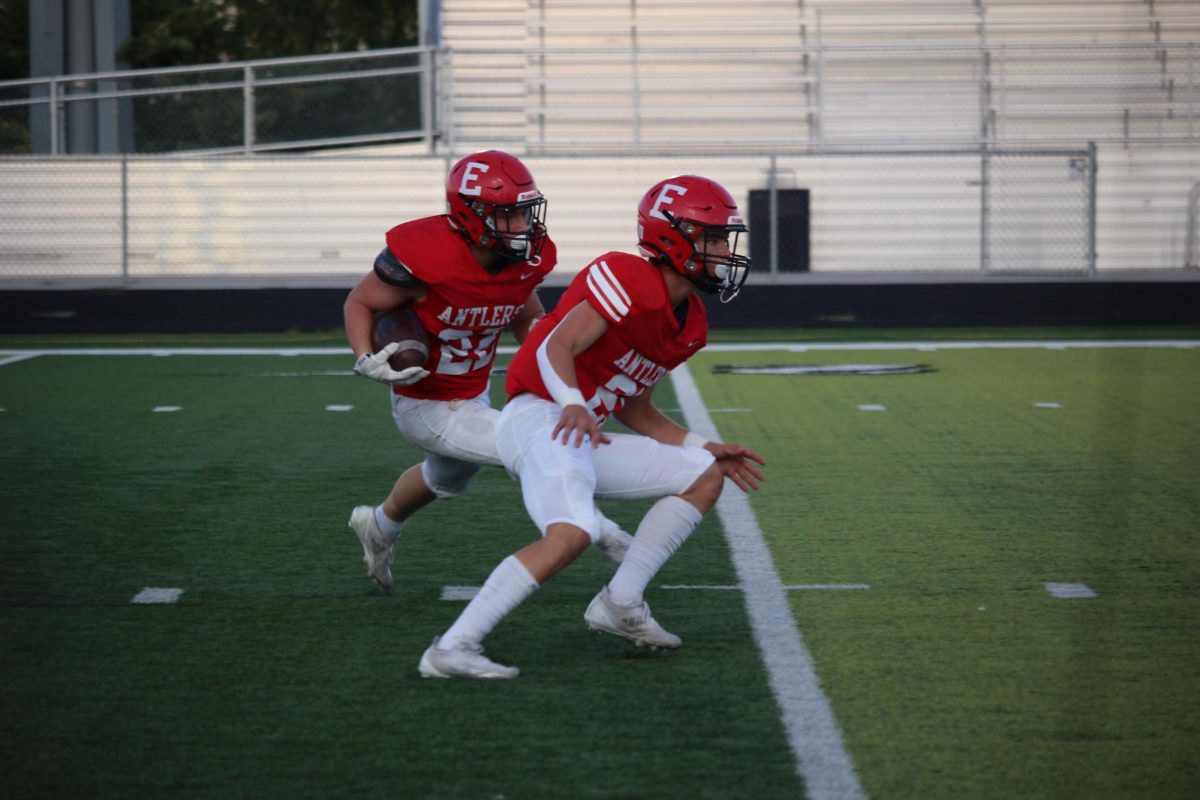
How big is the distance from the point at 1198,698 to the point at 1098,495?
8.85 feet

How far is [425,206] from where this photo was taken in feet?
52.7

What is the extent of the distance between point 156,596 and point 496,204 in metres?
1.54

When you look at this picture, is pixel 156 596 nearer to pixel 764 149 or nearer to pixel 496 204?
pixel 496 204

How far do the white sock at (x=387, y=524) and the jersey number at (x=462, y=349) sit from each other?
0.47m

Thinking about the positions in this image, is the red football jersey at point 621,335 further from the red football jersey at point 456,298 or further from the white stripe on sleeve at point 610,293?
the red football jersey at point 456,298

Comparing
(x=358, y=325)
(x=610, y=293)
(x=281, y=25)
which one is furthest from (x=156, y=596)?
(x=281, y=25)

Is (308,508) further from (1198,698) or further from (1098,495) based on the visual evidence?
(1198,698)

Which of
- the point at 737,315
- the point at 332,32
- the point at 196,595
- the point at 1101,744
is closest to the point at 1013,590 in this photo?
the point at 1101,744

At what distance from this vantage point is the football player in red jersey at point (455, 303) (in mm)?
4422

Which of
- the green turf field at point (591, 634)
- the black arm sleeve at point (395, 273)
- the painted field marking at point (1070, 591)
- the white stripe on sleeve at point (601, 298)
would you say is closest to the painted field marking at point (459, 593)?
the green turf field at point (591, 634)

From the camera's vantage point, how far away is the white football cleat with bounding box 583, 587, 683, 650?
385cm

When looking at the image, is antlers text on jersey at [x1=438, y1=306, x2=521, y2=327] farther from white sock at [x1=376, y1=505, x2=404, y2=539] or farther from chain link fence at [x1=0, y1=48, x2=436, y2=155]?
chain link fence at [x1=0, y1=48, x2=436, y2=155]

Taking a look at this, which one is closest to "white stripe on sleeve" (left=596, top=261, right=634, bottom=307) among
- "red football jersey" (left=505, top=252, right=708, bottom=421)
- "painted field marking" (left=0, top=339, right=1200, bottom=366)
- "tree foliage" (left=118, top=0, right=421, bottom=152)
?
"red football jersey" (left=505, top=252, right=708, bottom=421)

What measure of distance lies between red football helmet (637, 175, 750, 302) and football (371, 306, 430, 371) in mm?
852
